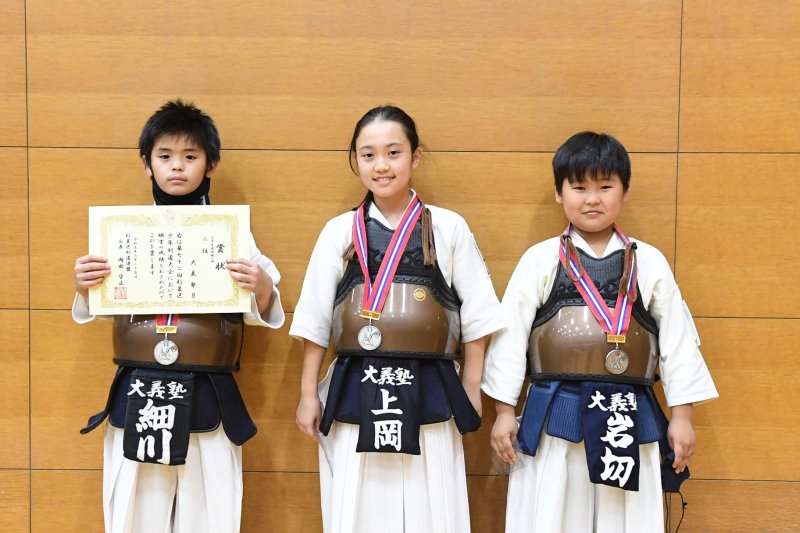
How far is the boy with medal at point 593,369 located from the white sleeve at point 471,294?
0.07 metres

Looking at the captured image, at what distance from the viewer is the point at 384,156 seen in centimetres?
232

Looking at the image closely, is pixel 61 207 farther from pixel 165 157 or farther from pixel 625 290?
pixel 625 290

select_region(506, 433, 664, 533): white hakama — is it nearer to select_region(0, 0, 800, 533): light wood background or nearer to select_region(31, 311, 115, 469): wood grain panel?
select_region(0, 0, 800, 533): light wood background

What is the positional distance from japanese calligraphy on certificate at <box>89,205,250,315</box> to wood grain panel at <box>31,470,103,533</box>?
0.97 meters

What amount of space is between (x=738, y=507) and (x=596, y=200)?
1.54 meters

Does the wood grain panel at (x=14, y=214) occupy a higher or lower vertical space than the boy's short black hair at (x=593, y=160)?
lower

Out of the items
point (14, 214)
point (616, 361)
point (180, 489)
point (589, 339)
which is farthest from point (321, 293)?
point (14, 214)

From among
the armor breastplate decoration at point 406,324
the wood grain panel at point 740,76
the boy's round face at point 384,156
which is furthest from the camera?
the wood grain panel at point 740,76

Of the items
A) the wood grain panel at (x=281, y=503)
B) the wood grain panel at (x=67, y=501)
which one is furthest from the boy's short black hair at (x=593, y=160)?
the wood grain panel at (x=67, y=501)

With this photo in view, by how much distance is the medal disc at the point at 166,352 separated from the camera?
225 cm

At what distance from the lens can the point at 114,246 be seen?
225cm

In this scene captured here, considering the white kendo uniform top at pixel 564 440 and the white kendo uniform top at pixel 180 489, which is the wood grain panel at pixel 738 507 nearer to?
the white kendo uniform top at pixel 564 440

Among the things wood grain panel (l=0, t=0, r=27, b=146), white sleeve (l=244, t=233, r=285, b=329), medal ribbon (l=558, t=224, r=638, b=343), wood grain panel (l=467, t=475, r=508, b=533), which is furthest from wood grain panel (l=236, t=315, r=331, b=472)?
wood grain panel (l=0, t=0, r=27, b=146)

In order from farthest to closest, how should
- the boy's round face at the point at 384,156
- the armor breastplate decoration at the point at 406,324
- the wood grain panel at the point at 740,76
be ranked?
1. the wood grain panel at the point at 740,76
2. the boy's round face at the point at 384,156
3. the armor breastplate decoration at the point at 406,324
